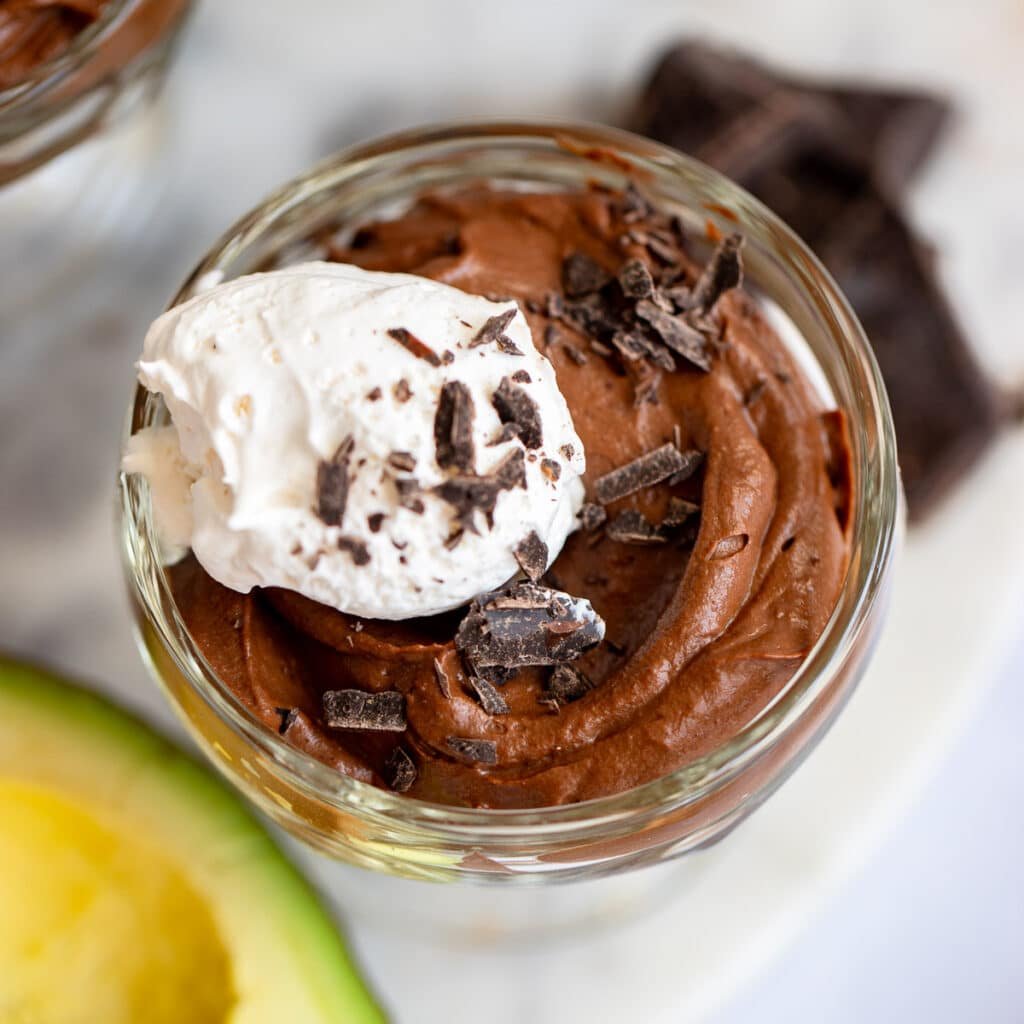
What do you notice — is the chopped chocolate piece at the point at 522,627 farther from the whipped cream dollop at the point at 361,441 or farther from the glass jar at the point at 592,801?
the glass jar at the point at 592,801

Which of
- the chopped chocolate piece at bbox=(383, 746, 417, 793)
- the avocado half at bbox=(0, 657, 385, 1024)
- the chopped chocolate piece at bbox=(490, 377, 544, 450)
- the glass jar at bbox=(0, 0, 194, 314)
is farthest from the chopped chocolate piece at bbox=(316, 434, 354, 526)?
the glass jar at bbox=(0, 0, 194, 314)

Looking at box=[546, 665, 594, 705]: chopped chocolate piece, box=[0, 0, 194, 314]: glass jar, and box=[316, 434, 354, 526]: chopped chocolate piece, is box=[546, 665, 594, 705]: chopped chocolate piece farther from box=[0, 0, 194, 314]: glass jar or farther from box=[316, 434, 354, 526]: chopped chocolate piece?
box=[0, 0, 194, 314]: glass jar

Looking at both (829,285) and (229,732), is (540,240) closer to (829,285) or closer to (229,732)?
(829,285)

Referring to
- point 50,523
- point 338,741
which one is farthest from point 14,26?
point 338,741

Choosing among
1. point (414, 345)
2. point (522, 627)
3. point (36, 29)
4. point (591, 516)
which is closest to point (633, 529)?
point (591, 516)

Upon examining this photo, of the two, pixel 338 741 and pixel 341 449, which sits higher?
pixel 341 449

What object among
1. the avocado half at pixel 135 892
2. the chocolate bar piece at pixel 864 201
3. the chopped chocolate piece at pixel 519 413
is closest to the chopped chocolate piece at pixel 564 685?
the chopped chocolate piece at pixel 519 413
